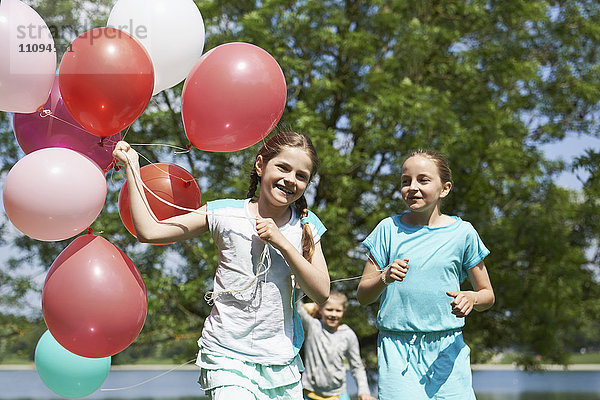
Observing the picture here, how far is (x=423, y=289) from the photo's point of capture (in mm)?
3301

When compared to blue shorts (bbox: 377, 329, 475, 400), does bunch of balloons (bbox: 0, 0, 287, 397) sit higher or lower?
→ higher

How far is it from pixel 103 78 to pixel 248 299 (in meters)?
1.20

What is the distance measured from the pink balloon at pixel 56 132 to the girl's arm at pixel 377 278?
152cm

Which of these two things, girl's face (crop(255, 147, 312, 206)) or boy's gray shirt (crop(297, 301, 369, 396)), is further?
boy's gray shirt (crop(297, 301, 369, 396))

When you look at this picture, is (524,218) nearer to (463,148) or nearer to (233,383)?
(463,148)

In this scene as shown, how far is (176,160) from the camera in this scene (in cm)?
962

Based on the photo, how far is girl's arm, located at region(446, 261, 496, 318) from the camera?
2977mm

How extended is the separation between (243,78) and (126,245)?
22.7 feet

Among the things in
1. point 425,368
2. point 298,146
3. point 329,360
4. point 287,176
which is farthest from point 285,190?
point 329,360

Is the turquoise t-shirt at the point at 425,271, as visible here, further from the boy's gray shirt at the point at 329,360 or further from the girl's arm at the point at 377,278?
the boy's gray shirt at the point at 329,360

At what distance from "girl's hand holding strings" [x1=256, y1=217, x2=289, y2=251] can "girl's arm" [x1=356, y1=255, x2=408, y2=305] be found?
0.67m

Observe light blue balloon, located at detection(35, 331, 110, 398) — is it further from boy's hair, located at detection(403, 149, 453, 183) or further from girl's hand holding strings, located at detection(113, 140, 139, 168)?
boy's hair, located at detection(403, 149, 453, 183)

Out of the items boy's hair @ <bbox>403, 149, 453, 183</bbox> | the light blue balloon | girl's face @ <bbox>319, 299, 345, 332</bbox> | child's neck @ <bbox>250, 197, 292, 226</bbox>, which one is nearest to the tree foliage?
girl's face @ <bbox>319, 299, 345, 332</bbox>

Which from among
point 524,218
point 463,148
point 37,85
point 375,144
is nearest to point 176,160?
point 375,144
